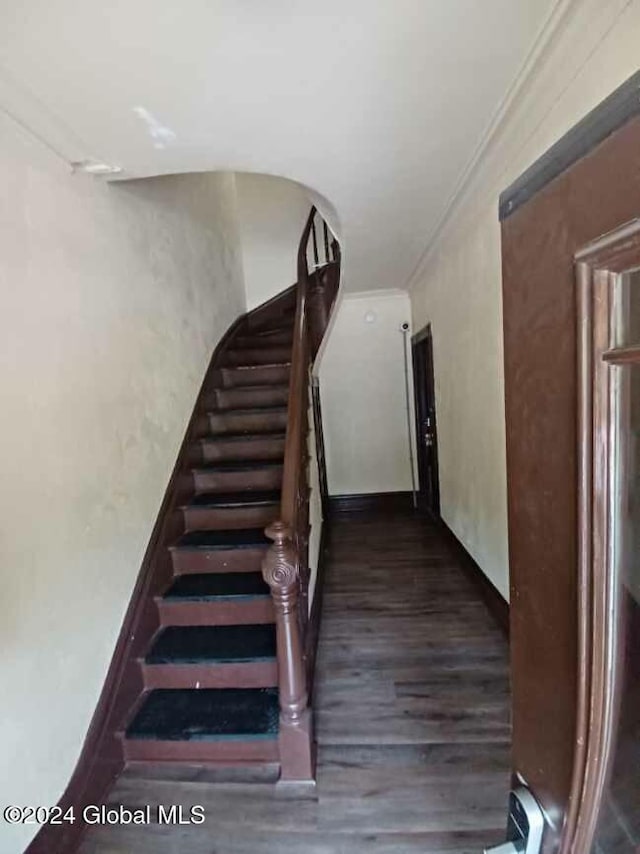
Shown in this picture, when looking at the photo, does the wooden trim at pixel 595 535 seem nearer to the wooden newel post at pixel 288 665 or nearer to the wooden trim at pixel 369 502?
the wooden newel post at pixel 288 665

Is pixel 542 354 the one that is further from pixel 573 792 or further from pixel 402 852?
pixel 402 852

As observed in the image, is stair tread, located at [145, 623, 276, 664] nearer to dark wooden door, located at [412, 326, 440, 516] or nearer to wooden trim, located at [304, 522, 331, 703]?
wooden trim, located at [304, 522, 331, 703]

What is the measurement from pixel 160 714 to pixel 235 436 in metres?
1.83

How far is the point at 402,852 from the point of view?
61.7 inches

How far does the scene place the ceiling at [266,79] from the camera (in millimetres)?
1198

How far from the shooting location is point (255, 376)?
13.3 feet

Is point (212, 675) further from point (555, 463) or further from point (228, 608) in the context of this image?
point (555, 463)

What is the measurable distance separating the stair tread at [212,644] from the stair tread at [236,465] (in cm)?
106

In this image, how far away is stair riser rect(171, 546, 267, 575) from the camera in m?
2.67

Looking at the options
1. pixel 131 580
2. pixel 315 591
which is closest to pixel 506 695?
pixel 315 591

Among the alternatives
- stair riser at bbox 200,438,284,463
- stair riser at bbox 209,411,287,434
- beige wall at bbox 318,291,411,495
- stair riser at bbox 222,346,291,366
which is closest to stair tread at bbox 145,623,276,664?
stair riser at bbox 200,438,284,463

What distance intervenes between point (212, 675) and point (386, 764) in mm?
855

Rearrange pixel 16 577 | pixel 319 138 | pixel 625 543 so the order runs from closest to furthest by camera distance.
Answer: pixel 625 543
pixel 16 577
pixel 319 138

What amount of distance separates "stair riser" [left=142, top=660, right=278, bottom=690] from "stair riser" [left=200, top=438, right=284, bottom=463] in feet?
4.86
